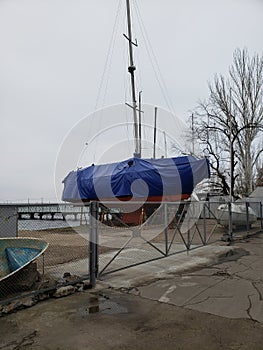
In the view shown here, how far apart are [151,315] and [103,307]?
73 cm

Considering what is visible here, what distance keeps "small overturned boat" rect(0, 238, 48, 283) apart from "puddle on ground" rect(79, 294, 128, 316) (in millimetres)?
1249

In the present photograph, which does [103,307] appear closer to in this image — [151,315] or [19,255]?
[151,315]

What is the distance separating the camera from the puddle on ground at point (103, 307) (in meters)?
3.87

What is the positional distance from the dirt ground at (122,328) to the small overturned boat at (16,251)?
95 cm

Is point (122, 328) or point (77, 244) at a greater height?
point (122, 328)

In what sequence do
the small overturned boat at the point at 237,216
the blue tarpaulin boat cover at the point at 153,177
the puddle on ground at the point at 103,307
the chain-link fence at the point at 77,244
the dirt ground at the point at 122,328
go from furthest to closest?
the blue tarpaulin boat cover at the point at 153,177 < the small overturned boat at the point at 237,216 < the chain-link fence at the point at 77,244 < the puddle on ground at the point at 103,307 < the dirt ground at the point at 122,328

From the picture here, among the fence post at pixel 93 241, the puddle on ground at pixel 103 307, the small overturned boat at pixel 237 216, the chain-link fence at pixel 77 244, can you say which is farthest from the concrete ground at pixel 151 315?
the small overturned boat at pixel 237 216

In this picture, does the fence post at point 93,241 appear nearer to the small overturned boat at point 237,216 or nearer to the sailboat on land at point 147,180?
the sailboat on land at point 147,180

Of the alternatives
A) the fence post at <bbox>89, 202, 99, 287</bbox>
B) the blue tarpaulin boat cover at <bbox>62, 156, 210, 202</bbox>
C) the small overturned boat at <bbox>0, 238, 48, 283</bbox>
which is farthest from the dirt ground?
the blue tarpaulin boat cover at <bbox>62, 156, 210, 202</bbox>

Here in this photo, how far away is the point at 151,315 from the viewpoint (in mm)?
3738

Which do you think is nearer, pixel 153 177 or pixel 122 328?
pixel 122 328

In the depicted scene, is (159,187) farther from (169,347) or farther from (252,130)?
(252,130)

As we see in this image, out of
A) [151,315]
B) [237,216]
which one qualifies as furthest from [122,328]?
[237,216]

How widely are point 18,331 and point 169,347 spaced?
172cm
